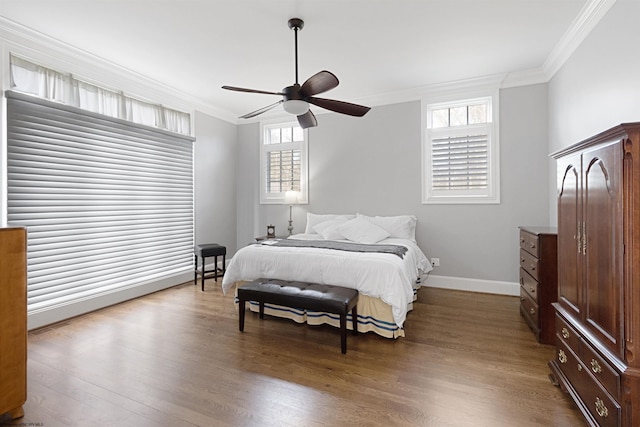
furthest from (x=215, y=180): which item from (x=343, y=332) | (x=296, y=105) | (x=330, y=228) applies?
(x=343, y=332)

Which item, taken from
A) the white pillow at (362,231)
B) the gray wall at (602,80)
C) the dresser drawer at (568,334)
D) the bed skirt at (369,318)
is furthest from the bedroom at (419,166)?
the bed skirt at (369,318)

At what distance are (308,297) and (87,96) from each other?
3406 millimetres

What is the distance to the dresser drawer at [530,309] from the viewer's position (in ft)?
9.10

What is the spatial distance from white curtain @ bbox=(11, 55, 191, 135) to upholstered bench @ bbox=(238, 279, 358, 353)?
2.82m

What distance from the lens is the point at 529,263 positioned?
3078mm

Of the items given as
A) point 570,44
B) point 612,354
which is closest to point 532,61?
point 570,44

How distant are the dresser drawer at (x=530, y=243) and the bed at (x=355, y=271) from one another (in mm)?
1121

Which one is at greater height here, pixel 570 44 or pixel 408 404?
pixel 570 44

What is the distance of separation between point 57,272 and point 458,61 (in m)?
5.05

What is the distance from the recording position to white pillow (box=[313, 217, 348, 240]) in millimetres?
4270

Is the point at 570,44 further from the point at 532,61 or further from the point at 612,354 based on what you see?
the point at 612,354

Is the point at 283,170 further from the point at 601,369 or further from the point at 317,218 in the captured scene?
the point at 601,369

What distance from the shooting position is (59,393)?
2.01 metres

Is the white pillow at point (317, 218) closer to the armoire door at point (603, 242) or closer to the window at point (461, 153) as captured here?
the window at point (461, 153)
